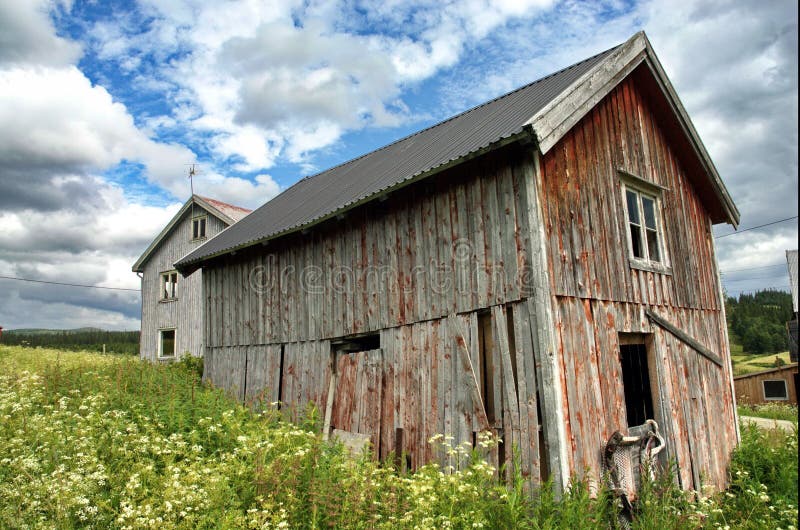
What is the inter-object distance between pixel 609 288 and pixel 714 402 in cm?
424

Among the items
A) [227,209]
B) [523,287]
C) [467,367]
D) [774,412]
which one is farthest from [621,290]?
[774,412]

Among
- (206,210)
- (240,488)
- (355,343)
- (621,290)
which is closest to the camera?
(240,488)

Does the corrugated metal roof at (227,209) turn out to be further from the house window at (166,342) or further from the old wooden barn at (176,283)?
the house window at (166,342)

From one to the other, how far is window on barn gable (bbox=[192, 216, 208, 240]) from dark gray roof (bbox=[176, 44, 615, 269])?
9938 millimetres

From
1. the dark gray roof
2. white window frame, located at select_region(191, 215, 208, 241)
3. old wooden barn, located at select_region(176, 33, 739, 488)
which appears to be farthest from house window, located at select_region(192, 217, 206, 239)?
old wooden barn, located at select_region(176, 33, 739, 488)

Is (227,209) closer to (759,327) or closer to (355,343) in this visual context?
(355,343)

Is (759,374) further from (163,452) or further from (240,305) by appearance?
(163,452)

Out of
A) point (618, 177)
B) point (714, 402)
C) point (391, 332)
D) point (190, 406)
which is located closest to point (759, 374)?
point (714, 402)

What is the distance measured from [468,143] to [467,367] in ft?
11.8

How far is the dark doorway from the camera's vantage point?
9047mm

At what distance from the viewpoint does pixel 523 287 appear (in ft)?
24.1

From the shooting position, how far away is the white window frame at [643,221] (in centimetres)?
938

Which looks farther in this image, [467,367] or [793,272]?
[793,272]

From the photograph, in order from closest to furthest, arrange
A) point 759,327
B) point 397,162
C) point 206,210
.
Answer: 1. point 397,162
2. point 206,210
3. point 759,327
